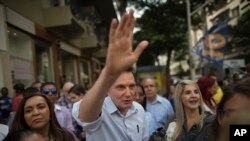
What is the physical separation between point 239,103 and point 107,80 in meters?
1.08

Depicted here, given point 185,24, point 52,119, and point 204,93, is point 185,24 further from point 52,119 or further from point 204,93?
point 52,119

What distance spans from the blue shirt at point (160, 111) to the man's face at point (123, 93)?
2.76 metres

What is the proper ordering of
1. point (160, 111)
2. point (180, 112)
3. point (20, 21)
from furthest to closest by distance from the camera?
point (20, 21)
point (160, 111)
point (180, 112)

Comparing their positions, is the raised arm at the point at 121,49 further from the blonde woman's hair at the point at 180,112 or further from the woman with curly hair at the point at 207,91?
the woman with curly hair at the point at 207,91

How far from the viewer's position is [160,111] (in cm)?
632

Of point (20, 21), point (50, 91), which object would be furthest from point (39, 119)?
point (20, 21)

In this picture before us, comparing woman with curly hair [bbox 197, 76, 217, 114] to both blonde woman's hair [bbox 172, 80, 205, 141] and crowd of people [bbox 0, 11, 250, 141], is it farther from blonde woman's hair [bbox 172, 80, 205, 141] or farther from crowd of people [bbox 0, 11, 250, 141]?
blonde woman's hair [bbox 172, 80, 205, 141]

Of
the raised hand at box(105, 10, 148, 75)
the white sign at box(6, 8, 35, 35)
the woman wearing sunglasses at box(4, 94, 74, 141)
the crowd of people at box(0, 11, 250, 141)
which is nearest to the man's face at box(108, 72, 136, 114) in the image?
the crowd of people at box(0, 11, 250, 141)

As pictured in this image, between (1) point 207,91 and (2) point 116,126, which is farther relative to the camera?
(1) point 207,91

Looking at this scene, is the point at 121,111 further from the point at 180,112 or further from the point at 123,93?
the point at 180,112

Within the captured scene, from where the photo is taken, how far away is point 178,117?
13.7 feet

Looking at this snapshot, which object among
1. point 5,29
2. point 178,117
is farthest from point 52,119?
point 5,29

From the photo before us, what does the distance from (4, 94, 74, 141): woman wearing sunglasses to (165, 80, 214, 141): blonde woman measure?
1.02 metres

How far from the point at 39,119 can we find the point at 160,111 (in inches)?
114
